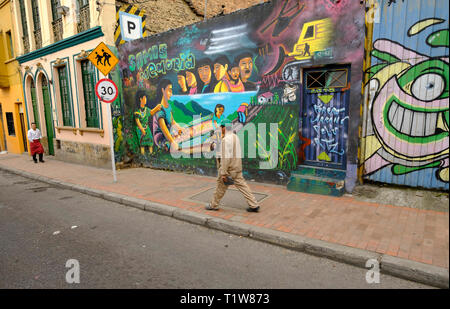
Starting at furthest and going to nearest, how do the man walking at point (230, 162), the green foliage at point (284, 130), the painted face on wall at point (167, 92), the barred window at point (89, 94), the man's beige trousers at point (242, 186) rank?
the barred window at point (89, 94) < the painted face on wall at point (167, 92) < the green foliage at point (284, 130) < the man's beige trousers at point (242, 186) < the man walking at point (230, 162)

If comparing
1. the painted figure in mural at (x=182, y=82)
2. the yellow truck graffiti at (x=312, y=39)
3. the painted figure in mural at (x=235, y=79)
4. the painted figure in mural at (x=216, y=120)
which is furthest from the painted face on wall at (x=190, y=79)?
the yellow truck graffiti at (x=312, y=39)

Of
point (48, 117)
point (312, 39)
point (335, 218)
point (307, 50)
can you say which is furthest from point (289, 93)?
point (48, 117)

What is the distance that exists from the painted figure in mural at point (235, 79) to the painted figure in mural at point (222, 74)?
124mm

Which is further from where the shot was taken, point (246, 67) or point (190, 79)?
point (190, 79)

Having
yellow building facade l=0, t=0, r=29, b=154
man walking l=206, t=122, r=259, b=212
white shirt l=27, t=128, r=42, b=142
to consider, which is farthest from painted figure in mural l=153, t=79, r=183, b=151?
yellow building facade l=0, t=0, r=29, b=154

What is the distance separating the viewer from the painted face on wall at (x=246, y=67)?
274 inches

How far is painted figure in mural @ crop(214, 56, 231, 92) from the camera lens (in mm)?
7410

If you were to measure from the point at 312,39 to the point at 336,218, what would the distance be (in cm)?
388

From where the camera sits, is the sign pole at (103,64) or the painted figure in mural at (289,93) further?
the sign pole at (103,64)

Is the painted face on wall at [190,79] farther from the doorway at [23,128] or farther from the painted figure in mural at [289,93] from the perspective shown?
Result: the doorway at [23,128]

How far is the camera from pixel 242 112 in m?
7.28

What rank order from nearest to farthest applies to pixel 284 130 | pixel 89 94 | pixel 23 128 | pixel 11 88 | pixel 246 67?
pixel 284 130, pixel 246 67, pixel 89 94, pixel 11 88, pixel 23 128

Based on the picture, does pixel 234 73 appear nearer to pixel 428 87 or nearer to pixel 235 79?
pixel 235 79
